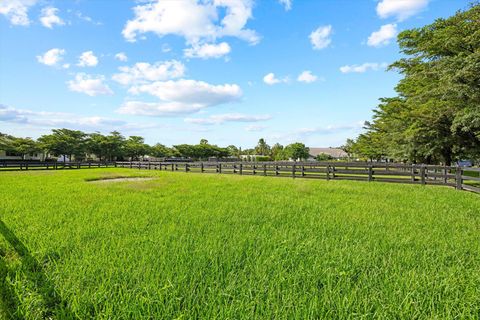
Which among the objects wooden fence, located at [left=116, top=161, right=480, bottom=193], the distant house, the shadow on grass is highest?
the distant house

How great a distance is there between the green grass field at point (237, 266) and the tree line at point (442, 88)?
30.0ft

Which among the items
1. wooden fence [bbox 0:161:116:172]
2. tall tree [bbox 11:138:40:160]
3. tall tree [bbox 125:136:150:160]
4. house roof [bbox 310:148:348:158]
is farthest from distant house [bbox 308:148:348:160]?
tall tree [bbox 11:138:40:160]

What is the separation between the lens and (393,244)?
152 inches

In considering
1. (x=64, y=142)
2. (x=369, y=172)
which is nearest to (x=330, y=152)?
(x=64, y=142)

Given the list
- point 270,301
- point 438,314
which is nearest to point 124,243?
point 270,301

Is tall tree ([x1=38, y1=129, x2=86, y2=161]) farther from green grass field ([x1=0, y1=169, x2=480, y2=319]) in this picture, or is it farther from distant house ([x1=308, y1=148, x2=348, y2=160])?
distant house ([x1=308, y1=148, x2=348, y2=160])

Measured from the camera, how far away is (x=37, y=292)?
8.39 feet

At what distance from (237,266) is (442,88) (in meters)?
14.4

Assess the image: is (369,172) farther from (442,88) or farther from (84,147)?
(84,147)

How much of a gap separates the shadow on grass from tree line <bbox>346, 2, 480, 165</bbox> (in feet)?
48.0

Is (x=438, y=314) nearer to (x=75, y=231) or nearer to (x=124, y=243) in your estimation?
(x=124, y=243)

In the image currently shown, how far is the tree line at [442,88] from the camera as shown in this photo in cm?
1158

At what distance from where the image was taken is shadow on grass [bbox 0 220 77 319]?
227 centimetres

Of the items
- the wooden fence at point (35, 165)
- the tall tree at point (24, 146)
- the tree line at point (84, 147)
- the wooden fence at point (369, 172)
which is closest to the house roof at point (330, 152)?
the tree line at point (84, 147)
